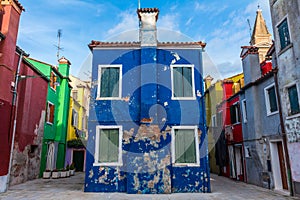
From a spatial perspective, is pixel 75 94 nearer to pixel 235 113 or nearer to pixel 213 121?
pixel 213 121

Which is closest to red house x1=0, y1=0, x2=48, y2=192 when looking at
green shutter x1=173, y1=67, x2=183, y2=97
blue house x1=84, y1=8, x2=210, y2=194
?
blue house x1=84, y1=8, x2=210, y2=194

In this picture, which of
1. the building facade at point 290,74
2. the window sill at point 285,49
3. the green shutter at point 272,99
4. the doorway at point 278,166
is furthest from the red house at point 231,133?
the window sill at point 285,49

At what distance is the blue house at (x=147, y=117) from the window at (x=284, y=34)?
375cm

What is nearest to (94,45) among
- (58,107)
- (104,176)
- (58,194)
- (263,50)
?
(104,176)

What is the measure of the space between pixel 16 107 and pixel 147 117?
6959 millimetres

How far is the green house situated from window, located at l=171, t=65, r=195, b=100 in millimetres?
8962

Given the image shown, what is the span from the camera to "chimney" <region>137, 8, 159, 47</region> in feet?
37.9

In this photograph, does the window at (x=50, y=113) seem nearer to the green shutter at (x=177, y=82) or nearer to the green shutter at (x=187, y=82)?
the green shutter at (x=177, y=82)

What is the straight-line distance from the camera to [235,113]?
54.2ft

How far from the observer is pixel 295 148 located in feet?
31.9

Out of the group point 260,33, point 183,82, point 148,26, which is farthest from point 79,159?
point 260,33

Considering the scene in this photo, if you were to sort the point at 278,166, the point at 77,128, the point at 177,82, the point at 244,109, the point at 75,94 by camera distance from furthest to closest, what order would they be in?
the point at 75,94 < the point at 77,128 < the point at 244,109 < the point at 278,166 < the point at 177,82

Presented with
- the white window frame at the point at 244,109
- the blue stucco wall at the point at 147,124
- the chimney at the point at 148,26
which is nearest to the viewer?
the blue stucco wall at the point at 147,124

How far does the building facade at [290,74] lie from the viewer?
9.71 meters
